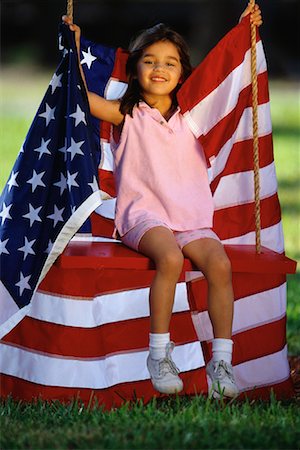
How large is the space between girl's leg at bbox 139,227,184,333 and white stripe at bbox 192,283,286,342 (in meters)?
0.49

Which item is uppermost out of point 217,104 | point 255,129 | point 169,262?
point 217,104

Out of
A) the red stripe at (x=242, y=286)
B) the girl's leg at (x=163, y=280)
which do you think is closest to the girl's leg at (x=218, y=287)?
the girl's leg at (x=163, y=280)

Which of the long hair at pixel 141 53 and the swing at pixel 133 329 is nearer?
the swing at pixel 133 329

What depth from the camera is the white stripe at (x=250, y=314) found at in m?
4.91

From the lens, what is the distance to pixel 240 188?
5090 millimetres

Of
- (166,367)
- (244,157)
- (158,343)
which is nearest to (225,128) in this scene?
(244,157)

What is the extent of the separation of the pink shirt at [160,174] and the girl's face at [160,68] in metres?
0.10

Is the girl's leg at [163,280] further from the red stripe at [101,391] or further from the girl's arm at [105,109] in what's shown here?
the girl's arm at [105,109]

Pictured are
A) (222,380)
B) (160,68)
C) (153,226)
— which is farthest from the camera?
(160,68)

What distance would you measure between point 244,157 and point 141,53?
65cm

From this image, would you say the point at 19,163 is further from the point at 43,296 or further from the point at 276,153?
the point at 276,153

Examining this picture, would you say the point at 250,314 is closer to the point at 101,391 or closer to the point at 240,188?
the point at 240,188

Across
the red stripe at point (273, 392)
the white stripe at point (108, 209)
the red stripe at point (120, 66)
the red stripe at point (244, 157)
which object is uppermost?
the red stripe at point (120, 66)

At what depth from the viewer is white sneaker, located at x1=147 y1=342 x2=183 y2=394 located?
14.0ft
